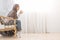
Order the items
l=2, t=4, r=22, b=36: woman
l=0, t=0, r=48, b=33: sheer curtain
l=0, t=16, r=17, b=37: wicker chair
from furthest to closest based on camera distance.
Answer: l=0, t=0, r=48, b=33: sheer curtain < l=2, t=4, r=22, b=36: woman < l=0, t=16, r=17, b=37: wicker chair

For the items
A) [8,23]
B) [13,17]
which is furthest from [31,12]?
[8,23]

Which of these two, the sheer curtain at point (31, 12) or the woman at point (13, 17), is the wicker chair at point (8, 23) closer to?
the woman at point (13, 17)

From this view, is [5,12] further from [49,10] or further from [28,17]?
[49,10]

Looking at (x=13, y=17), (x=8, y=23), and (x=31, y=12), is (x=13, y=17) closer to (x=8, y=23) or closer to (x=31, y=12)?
(x=8, y=23)

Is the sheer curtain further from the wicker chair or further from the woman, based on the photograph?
the wicker chair

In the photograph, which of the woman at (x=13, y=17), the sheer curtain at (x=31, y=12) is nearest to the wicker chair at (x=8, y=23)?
the woman at (x=13, y=17)

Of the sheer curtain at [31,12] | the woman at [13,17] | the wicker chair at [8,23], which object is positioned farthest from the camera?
the sheer curtain at [31,12]

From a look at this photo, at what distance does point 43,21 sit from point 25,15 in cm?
→ 74

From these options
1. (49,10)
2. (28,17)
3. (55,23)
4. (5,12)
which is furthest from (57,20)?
(5,12)

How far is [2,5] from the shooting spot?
229 inches

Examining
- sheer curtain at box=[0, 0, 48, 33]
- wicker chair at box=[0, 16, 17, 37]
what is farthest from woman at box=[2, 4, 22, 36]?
sheer curtain at box=[0, 0, 48, 33]

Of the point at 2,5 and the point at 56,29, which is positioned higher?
the point at 2,5

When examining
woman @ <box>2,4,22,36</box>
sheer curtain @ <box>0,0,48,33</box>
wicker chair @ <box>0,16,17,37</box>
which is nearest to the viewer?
wicker chair @ <box>0,16,17,37</box>

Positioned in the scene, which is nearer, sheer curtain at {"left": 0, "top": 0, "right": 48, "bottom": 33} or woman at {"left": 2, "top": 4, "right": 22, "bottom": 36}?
woman at {"left": 2, "top": 4, "right": 22, "bottom": 36}
